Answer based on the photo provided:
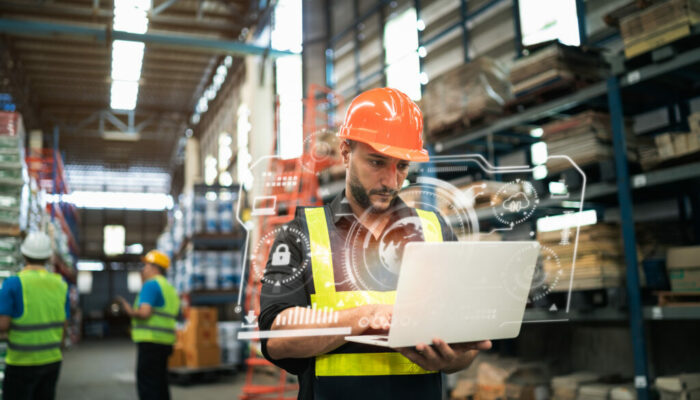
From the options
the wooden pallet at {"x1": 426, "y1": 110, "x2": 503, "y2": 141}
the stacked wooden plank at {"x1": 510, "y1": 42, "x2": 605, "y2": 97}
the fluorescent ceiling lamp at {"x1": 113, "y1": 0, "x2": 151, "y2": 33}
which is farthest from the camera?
the fluorescent ceiling lamp at {"x1": 113, "y1": 0, "x2": 151, "y2": 33}

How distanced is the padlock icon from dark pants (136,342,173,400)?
14.4 feet

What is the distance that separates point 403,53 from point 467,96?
3.64 m

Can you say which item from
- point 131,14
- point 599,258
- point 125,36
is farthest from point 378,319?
point 131,14

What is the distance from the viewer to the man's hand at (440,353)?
1.44 m

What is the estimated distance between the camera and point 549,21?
627 cm

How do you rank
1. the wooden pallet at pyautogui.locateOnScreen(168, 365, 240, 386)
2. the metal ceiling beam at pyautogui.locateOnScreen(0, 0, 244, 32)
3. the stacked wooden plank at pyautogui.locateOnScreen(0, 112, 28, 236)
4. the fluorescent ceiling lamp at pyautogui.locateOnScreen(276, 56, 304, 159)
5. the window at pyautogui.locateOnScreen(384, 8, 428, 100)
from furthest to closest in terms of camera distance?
the metal ceiling beam at pyautogui.locateOnScreen(0, 0, 244, 32)
the wooden pallet at pyautogui.locateOnScreen(168, 365, 240, 386)
the window at pyautogui.locateOnScreen(384, 8, 428, 100)
the stacked wooden plank at pyautogui.locateOnScreen(0, 112, 28, 236)
the fluorescent ceiling lamp at pyautogui.locateOnScreen(276, 56, 304, 159)

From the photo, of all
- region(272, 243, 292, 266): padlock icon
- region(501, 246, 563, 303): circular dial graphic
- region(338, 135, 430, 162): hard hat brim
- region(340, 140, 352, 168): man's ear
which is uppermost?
region(340, 140, 352, 168): man's ear

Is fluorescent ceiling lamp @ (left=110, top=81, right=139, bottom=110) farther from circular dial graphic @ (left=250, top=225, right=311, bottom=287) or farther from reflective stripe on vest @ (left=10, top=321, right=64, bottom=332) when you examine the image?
circular dial graphic @ (left=250, top=225, right=311, bottom=287)

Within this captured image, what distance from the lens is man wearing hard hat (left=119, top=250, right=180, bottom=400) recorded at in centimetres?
545

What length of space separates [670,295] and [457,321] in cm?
319

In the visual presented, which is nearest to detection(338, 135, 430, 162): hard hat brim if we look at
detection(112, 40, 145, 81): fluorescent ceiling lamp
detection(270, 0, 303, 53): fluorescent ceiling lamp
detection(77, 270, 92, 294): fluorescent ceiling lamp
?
detection(270, 0, 303, 53): fluorescent ceiling lamp

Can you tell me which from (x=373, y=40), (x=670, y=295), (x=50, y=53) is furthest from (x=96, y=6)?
(x=670, y=295)

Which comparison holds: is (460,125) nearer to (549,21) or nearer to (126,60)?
(549,21)

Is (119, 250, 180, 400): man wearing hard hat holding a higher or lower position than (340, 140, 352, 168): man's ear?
lower
